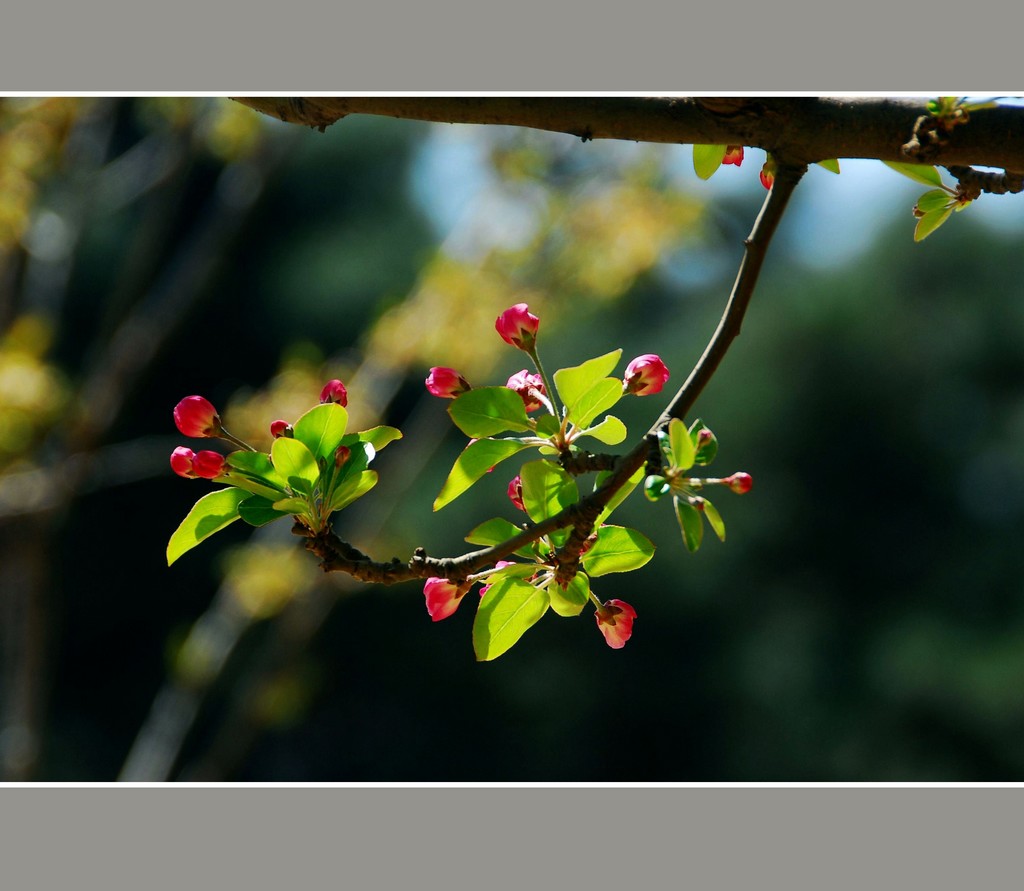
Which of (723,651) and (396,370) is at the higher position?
(396,370)

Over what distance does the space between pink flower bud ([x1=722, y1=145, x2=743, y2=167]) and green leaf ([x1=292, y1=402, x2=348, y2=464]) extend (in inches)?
18.8

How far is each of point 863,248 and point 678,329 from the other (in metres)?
1.74

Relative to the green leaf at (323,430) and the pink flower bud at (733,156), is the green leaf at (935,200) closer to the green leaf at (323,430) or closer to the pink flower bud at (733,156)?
the pink flower bud at (733,156)

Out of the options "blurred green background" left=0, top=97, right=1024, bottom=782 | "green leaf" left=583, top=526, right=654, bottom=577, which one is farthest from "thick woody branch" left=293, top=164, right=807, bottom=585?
"blurred green background" left=0, top=97, right=1024, bottom=782

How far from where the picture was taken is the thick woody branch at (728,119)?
2.77 feet

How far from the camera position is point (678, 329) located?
8.74m

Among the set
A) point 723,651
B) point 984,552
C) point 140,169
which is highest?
point 140,169

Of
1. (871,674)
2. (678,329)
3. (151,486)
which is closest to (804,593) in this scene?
(871,674)

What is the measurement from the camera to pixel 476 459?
0.82 m

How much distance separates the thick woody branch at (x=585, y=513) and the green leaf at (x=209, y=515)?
0.17 feet

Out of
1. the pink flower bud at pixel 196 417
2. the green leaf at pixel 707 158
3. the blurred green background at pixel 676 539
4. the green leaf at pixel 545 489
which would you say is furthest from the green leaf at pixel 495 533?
the blurred green background at pixel 676 539

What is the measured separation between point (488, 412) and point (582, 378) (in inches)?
3.1

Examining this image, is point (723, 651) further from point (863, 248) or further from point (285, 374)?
point (285, 374)

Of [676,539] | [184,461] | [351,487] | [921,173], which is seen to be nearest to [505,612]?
[351,487]
